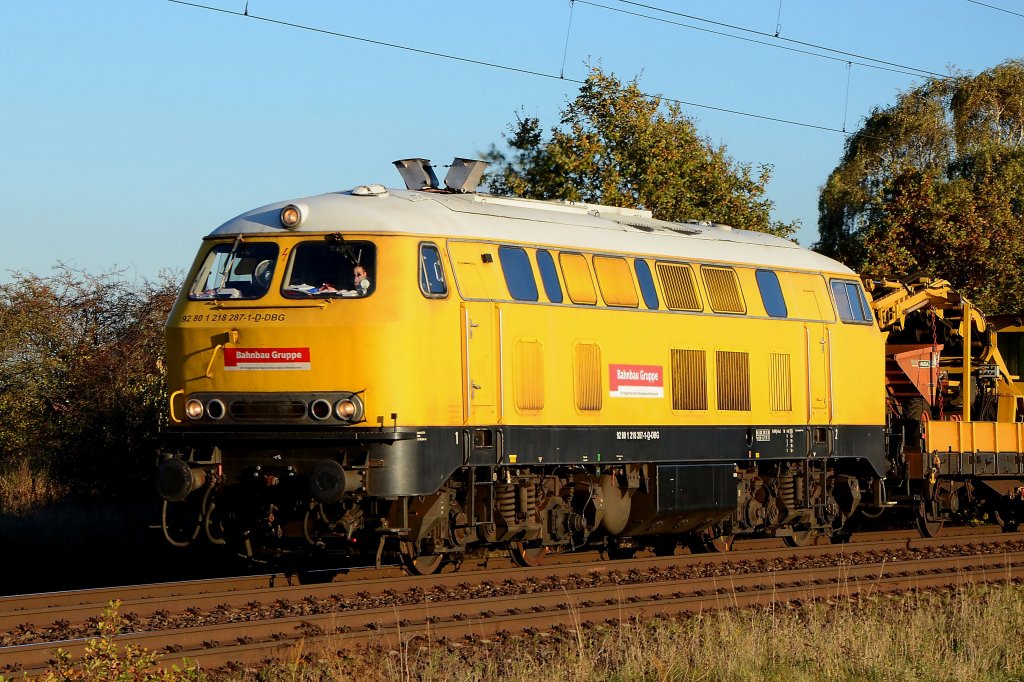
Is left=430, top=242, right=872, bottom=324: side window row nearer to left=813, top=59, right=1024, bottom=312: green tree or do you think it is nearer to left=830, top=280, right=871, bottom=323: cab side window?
left=830, top=280, right=871, bottom=323: cab side window

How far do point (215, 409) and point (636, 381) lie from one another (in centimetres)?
479

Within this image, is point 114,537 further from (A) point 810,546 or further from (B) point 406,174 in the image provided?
(A) point 810,546

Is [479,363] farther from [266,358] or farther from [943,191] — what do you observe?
[943,191]

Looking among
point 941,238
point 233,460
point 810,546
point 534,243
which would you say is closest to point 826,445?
point 810,546

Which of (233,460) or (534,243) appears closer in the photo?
(233,460)

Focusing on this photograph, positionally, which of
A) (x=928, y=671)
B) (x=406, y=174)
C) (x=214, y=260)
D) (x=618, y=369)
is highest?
(x=406, y=174)

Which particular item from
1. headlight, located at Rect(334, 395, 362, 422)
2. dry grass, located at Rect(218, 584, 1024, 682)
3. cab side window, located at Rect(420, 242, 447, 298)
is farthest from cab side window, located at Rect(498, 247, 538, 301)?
dry grass, located at Rect(218, 584, 1024, 682)

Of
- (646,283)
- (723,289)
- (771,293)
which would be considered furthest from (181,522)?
(771,293)

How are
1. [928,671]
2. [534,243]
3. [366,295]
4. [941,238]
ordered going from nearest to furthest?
[928,671], [366,295], [534,243], [941,238]

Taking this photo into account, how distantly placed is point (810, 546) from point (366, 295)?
27.4 feet

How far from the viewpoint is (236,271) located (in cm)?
1434

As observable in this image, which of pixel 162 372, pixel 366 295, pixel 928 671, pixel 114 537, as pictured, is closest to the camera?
pixel 928 671

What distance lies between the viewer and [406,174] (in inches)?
657

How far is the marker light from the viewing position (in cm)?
1410
